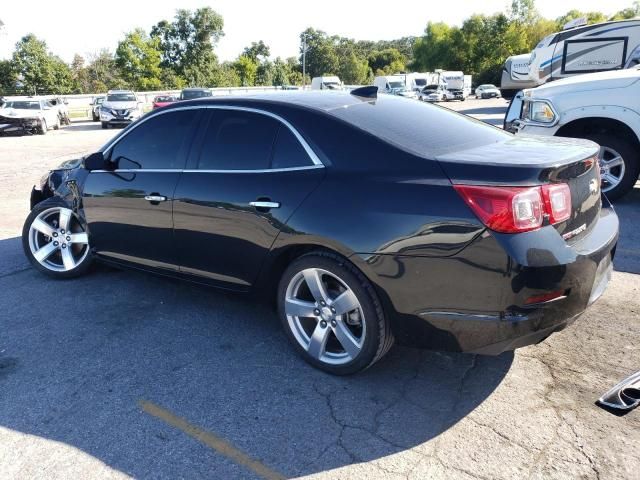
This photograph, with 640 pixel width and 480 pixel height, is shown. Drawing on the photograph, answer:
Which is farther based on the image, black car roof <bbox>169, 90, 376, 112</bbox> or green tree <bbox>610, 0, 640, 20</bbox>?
green tree <bbox>610, 0, 640, 20</bbox>

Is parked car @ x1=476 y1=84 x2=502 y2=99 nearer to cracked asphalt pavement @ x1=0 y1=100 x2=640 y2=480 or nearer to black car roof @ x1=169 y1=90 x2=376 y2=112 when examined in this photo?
cracked asphalt pavement @ x1=0 y1=100 x2=640 y2=480

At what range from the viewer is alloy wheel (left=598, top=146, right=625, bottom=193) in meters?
6.20

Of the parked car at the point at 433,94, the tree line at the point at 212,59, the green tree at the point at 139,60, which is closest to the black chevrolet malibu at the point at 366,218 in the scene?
the parked car at the point at 433,94

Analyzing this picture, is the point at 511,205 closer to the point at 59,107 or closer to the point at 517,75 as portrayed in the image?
the point at 517,75

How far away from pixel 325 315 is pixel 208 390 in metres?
0.81

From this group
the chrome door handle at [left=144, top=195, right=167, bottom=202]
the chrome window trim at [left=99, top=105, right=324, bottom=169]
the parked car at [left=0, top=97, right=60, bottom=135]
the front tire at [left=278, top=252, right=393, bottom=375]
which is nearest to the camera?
the front tire at [left=278, top=252, right=393, bottom=375]

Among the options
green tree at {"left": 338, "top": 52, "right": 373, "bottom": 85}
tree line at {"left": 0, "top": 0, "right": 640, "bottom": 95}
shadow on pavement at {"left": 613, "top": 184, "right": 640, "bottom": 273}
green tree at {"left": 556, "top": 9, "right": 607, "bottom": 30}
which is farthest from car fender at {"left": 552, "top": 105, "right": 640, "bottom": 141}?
green tree at {"left": 338, "top": 52, "right": 373, "bottom": 85}

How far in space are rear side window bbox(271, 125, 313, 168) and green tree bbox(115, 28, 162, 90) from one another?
170 ft

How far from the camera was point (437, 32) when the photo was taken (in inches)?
3351

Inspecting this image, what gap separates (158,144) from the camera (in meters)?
3.92

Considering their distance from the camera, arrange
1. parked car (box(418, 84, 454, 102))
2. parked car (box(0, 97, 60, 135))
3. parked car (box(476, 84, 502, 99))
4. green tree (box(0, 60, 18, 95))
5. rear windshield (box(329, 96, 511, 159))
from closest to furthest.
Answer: rear windshield (box(329, 96, 511, 159))
parked car (box(0, 97, 60, 135))
parked car (box(418, 84, 454, 102))
green tree (box(0, 60, 18, 95))
parked car (box(476, 84, 502, 99))

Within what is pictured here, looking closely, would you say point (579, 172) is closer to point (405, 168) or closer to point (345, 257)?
point (405, 168)

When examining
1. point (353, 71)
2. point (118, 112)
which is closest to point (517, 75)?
point (118, 112)

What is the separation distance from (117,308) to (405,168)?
2697 millimetres
